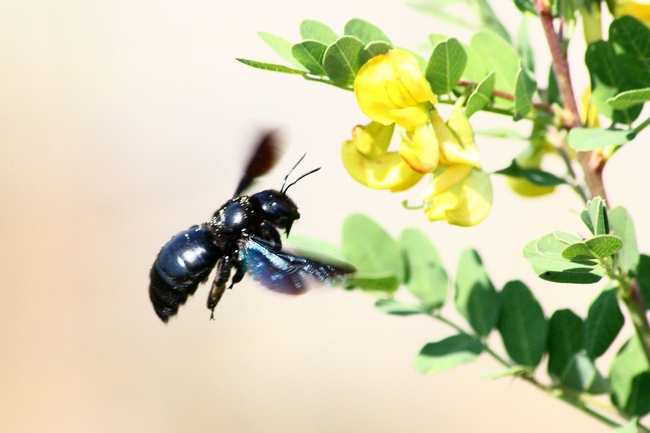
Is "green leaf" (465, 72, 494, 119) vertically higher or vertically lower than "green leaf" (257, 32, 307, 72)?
lower

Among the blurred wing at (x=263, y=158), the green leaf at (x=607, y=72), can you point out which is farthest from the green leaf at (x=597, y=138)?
the blurred wing at (x=263, y=158)

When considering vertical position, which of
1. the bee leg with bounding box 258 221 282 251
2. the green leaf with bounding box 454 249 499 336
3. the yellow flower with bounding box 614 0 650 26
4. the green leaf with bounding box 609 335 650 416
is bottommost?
the green leaf with bounding box 609 335 650 416

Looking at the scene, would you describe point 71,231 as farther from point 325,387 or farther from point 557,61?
point 557,61

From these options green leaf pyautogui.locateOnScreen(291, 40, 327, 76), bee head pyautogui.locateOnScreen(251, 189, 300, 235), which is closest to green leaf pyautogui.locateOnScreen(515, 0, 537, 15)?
green leaf pyautogui.locateOnScreen(291, 40, 327, 76)

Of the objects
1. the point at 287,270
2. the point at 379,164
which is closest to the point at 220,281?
the point at 287,270

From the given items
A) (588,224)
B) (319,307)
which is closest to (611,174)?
(319,307)

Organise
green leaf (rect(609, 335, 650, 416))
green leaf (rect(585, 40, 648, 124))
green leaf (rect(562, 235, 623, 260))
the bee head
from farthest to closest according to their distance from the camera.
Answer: the bee head
green leaf (rect(609, 335, 650, 416))
green leaf (rect(585, 40, 648, 124))
green leaf (rect(562, 235, 623, 260))

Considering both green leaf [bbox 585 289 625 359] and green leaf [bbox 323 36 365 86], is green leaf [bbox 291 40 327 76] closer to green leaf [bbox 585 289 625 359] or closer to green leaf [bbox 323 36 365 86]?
green leaf [bbox 323 36 365 86]
